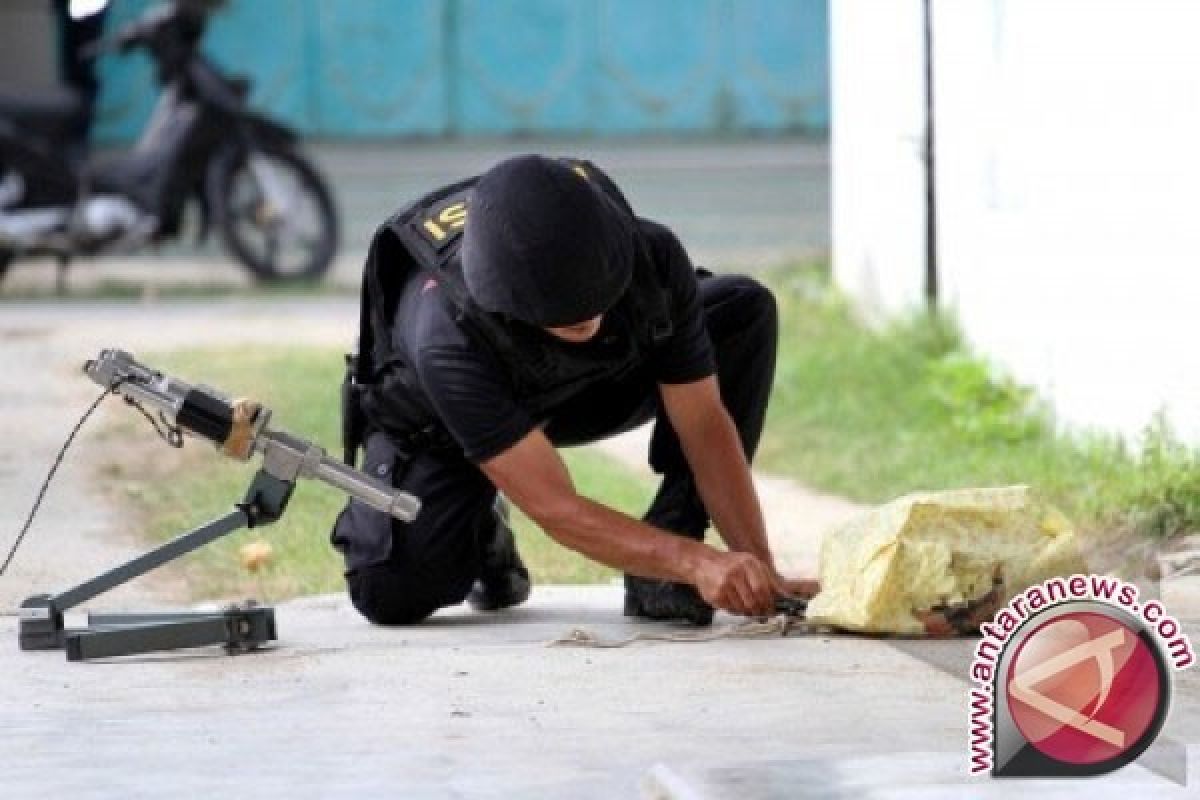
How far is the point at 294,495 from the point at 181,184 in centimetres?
521

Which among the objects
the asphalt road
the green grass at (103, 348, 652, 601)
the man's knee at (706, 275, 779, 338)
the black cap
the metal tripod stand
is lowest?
the asphalt road

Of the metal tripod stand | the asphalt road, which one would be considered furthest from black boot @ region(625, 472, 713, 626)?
the asphalt road

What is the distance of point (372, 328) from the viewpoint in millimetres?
5867

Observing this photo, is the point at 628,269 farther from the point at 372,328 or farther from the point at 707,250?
the point at 707,250

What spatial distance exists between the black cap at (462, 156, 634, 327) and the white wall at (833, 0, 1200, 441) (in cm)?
248

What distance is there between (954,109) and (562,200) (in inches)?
182

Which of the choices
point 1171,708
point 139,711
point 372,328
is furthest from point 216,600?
point 1171,708

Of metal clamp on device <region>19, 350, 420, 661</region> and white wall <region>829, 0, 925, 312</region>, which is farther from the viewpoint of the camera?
white wall <region>829, 0, 925, 312</region>

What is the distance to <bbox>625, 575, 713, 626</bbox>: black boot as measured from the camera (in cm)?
582

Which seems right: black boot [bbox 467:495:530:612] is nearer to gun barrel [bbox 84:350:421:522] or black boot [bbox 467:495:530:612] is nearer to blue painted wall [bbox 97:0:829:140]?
gun barrel [bbox 84:350:421:522]

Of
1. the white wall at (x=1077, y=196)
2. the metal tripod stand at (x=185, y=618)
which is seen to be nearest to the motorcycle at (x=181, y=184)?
the white wall at (x=1077, y=196)

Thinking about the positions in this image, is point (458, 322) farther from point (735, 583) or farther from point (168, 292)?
point (168, 292)

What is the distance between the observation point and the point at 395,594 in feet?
19.3

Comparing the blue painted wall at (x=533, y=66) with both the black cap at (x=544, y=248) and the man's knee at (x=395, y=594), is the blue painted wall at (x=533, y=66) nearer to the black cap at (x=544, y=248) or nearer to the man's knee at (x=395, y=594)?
the man's knee at (x=395, y=594)
